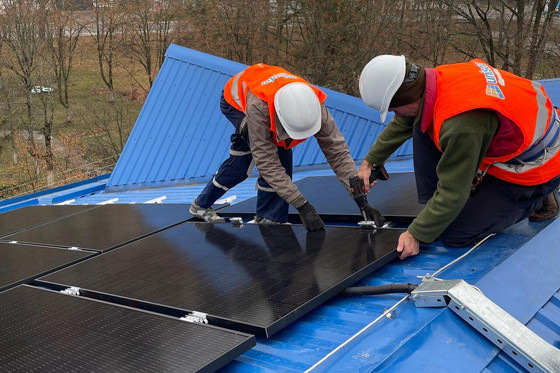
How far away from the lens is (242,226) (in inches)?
173

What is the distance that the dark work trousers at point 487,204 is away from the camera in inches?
134

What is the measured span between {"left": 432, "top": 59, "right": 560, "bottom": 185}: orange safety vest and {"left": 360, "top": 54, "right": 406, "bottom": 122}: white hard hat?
A: 0.26 m

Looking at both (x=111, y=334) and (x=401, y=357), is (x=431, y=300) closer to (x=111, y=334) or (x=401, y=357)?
(x=401, y=357)

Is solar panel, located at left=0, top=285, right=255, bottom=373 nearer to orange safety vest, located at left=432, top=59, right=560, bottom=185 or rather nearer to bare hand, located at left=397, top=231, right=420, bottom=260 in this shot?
bare hand, located at left=397, top=231, right=420, bottom=260

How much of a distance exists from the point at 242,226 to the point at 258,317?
1.87 meters

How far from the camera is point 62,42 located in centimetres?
2402

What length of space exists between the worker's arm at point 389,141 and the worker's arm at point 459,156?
0.97 m

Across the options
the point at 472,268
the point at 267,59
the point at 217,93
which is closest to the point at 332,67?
the point at 267,59

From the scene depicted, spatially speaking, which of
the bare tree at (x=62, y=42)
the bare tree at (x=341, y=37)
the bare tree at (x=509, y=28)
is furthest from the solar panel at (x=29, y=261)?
the bare tree at (x=62, y=42)

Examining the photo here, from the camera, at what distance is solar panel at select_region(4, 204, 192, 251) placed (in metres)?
4.66

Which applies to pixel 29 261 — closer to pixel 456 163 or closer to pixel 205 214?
pixel 205 214

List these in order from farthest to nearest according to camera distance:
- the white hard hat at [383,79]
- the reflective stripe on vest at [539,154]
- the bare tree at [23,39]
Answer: the bare tree at [23,39] < the reflective stripe on vest at [539,154] < the white hard hat at [383,79]

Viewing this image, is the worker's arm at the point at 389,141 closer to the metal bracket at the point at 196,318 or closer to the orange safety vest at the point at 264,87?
the orange safety vest at the point at 264,87

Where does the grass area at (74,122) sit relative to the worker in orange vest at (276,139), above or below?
below
